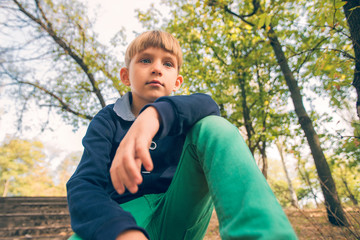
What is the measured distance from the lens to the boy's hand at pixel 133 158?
0.61 meters

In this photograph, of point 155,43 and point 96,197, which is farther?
point 155,43

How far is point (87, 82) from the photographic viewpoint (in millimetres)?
9711

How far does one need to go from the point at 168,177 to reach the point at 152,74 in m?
0.70

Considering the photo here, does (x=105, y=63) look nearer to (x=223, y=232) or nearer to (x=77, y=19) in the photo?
Result: (x=77, y=19)

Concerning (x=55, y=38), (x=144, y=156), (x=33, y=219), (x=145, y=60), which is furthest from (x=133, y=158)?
(x=55, y=38)

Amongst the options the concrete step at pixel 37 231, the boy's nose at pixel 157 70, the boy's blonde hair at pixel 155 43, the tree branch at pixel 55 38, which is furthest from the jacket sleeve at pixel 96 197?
the tree branch at pixel 55 38

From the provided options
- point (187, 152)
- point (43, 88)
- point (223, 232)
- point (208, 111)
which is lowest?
point (223, 232)

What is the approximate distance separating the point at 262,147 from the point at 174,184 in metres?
8.86

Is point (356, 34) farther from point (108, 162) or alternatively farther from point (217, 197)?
point (108, 162)

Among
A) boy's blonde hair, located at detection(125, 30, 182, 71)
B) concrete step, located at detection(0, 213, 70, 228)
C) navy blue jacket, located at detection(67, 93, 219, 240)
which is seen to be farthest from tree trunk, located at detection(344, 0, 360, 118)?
concrete step, located at detection(0, 213, 70, 228)

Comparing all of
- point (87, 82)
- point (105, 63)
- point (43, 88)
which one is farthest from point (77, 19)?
point (43, 88)

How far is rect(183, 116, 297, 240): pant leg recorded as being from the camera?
492 millimetres

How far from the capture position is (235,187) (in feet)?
1.95

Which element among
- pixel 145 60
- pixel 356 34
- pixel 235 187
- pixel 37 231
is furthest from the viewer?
pixel 37 231
